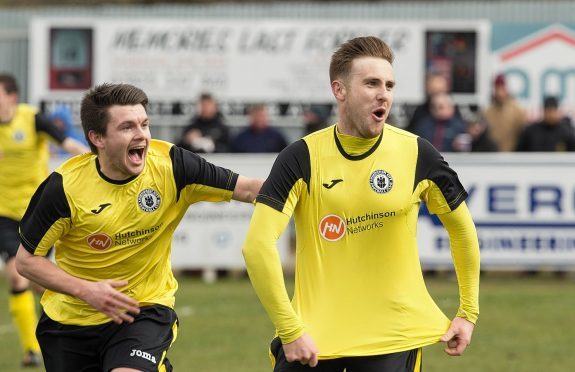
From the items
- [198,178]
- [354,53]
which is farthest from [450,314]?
[354,53]

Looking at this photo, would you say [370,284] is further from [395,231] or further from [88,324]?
[88,324]

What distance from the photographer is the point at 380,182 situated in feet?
18.4

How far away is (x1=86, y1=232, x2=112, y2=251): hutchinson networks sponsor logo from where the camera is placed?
6.31 m

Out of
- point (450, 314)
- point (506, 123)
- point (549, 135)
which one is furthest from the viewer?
point (506, 123)

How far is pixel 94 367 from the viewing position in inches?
254

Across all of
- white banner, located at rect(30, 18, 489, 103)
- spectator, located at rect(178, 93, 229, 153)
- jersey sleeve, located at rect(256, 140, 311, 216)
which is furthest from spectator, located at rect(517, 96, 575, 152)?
jersey sleeve, located at rect(256, 140, 311, 216)

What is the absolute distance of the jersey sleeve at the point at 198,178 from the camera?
6.40 metres

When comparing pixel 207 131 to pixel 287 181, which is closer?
pixel 287 181

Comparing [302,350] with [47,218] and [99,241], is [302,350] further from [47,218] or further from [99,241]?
[47,218]

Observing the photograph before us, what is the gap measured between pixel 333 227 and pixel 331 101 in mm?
14714

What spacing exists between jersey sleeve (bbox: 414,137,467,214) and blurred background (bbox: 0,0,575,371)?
18.3 ft

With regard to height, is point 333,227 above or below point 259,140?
below

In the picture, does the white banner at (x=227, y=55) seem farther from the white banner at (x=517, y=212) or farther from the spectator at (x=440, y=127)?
the white banner at (x=517, y=212)

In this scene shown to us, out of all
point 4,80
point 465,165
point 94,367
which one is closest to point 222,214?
point 465,165
